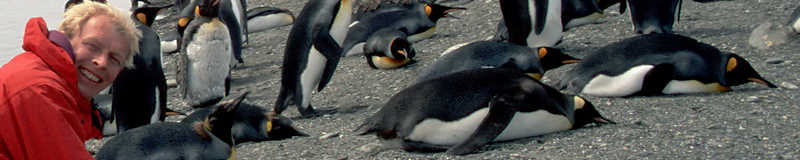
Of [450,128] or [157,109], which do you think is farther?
[157,109]

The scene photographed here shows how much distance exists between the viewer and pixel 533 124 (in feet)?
10.2

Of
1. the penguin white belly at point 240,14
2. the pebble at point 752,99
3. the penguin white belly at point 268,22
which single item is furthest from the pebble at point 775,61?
the penguin white belly at point 268,22

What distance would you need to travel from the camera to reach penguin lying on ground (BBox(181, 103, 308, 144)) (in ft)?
12.1

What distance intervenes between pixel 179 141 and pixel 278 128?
34.4 inches

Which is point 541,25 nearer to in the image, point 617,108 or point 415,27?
point 415,27

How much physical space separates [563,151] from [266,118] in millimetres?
1200

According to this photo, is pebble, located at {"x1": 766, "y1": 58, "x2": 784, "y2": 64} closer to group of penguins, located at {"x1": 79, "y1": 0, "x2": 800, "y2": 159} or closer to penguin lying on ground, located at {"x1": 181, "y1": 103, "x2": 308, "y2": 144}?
group of penguins, located at {"x1": 79, "y1": 0, "x2": 800, "y2": 159}

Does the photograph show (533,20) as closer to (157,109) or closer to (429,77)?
(429,77)

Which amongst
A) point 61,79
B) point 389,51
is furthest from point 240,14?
point 61,79

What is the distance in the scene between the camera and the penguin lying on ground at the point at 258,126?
3.69 m

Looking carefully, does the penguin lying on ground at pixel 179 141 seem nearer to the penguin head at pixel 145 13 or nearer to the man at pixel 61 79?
the man at pixel 61 79

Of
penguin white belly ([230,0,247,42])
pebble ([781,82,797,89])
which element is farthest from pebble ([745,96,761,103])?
penguin white belly ([230,0,247,42])

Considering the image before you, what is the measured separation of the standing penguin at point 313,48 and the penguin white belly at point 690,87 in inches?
58.7

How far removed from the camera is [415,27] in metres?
5.71
